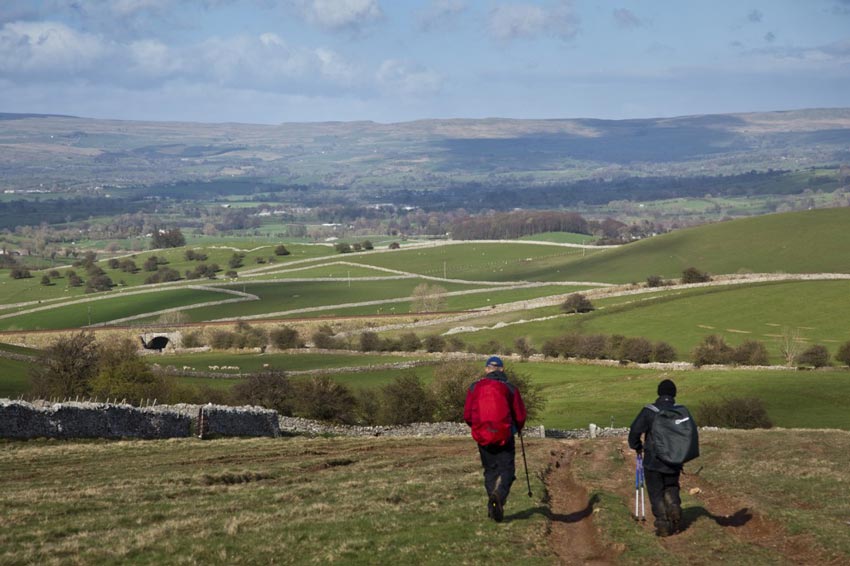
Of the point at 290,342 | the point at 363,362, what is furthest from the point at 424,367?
the point at 290,342

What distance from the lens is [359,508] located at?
19.0 meters

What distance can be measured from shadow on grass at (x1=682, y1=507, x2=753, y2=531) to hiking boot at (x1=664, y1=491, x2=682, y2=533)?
14.7 inches

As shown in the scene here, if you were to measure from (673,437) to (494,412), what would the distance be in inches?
115

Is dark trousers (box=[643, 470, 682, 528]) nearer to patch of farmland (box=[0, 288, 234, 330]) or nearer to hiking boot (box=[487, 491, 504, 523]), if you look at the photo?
hiking boot (box=[487, 491, 504, 523])

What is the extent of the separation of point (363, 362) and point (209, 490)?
68.4 meters

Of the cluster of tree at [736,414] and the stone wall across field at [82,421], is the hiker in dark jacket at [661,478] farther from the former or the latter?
the cluster of tree at [736,414]

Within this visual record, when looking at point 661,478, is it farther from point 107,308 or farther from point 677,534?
point 107,308

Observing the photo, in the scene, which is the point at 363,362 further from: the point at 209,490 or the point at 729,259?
the point at 729,259

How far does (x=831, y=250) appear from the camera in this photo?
151 m

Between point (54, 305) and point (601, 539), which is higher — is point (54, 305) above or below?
below

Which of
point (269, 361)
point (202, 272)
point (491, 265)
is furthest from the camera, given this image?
point (202, 272)

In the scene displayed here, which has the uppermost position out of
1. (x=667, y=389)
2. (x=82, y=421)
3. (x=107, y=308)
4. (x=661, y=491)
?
(x=667, y=389)

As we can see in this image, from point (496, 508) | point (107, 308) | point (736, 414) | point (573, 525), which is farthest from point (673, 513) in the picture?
point (107, 308)

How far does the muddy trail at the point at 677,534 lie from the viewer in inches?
616
